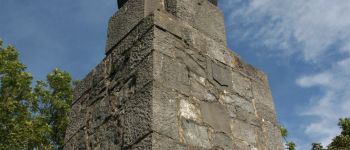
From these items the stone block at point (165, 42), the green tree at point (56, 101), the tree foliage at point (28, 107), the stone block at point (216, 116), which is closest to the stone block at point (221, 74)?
the stone block at point (216, 116)

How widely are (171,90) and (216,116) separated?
40 centimetres

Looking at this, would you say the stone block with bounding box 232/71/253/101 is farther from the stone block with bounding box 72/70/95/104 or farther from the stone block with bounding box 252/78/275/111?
the stone block with bounding box 72/70/95/104

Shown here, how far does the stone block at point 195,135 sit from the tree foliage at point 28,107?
29.9ft

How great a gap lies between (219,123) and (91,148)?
954mm

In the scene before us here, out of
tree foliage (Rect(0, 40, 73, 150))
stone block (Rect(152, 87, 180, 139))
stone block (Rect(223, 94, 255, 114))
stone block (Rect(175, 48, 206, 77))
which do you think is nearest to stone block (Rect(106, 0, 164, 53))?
stone block (Rect(175, 48, 206, 77))

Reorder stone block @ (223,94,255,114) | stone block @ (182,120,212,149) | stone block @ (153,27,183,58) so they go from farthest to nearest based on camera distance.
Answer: stone block @ (223,94,255,114), stone block @ (153,27,183,58), stone block @ (182,120,212,149)

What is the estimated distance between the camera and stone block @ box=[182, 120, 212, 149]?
235 cm

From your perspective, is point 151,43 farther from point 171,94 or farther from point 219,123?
point 219,123

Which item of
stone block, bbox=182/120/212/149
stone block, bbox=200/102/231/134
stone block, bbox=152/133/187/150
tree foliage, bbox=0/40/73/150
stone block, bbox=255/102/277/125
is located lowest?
stone block, bbox=152/133/187/150

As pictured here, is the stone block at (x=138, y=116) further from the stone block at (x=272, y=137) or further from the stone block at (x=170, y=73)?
the stone block at (x=272, y=137)

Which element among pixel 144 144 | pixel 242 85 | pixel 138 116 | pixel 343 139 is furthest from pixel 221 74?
pixel 343 139

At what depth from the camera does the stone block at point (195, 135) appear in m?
2.35

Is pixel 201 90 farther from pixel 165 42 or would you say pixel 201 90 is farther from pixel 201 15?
pixel 201 15

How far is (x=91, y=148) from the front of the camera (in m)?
2.75
